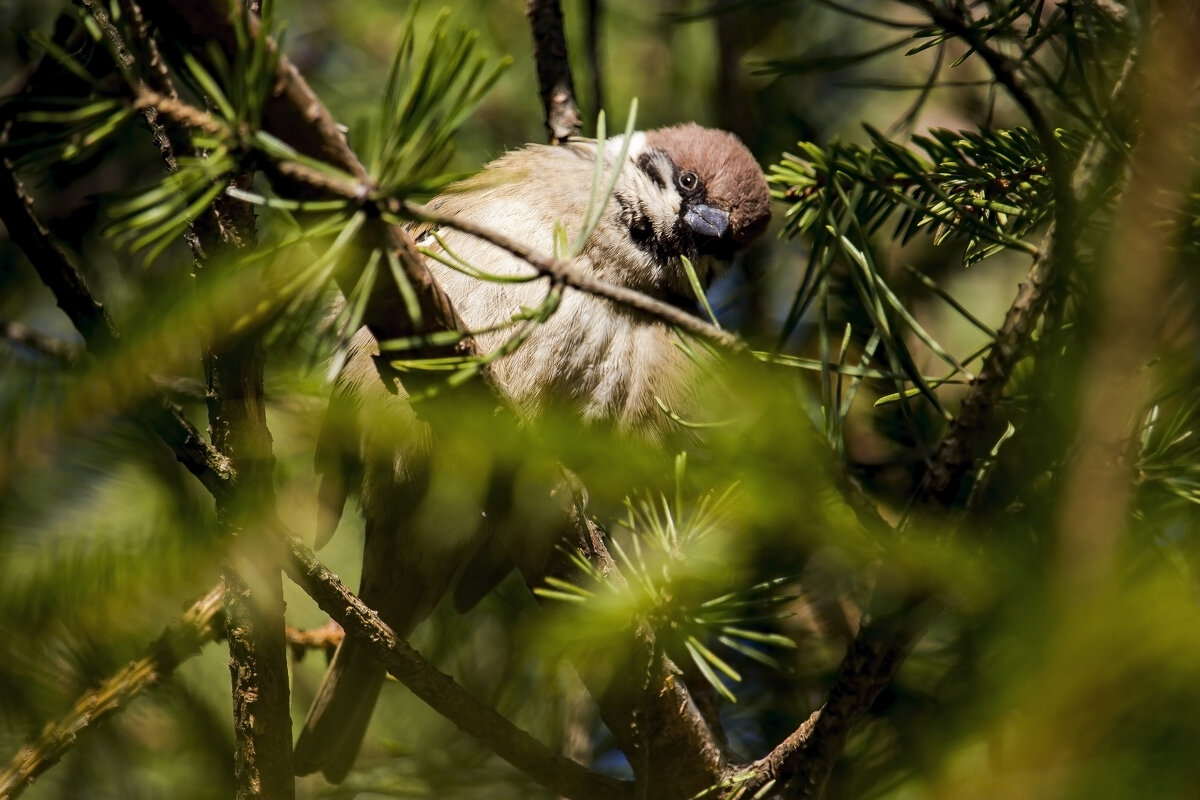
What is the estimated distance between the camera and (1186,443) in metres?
1.70

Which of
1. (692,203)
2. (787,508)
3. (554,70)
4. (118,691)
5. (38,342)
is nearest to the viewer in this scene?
(787,508)

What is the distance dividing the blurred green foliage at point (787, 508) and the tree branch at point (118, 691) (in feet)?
0.22

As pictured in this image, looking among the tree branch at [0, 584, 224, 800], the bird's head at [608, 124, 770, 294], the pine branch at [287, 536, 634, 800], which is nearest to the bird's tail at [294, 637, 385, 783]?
the tree branch at [0, 584, 224, 800]

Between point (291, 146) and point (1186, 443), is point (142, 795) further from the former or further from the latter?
point (1186, 443)

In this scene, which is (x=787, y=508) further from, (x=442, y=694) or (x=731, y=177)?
(x=731, y=177)

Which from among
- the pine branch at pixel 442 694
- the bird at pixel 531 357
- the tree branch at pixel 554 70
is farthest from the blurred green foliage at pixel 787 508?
the tree branch at pixel 554 70

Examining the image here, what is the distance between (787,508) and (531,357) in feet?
5.17

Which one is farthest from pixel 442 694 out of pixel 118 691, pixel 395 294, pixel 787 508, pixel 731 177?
pixel 731 177

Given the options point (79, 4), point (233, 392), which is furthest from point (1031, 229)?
point (79, 4)

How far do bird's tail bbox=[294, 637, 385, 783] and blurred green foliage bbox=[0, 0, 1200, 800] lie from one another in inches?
4.0

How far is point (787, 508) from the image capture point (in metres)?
1.02

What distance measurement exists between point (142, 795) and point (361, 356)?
46.3 inches

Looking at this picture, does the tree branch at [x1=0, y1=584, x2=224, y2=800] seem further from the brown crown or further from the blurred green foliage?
the brown crown

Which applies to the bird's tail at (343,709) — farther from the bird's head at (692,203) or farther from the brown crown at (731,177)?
the brown crown at (731,177)
